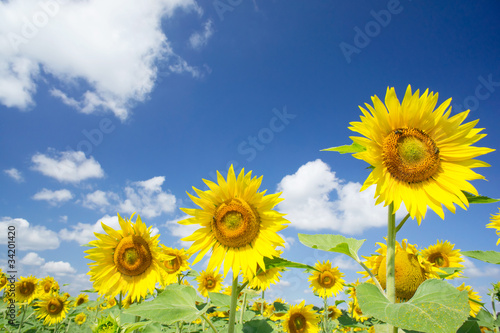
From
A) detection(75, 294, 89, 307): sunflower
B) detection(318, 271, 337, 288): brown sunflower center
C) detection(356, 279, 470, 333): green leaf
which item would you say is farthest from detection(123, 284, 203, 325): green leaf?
detection(75, 294, 89, 307): sunflower

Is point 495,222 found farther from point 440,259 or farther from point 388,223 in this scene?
point 388,223

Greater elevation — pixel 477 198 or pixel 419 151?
pixel 419 151

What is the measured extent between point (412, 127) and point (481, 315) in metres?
3.10

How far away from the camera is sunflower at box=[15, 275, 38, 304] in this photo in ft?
29.5

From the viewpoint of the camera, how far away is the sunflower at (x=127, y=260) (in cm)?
419

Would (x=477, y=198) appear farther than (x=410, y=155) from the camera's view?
No

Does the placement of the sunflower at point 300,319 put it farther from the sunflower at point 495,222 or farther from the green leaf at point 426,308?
the green leaf at point 426,308

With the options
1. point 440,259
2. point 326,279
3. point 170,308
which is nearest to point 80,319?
point 326,279

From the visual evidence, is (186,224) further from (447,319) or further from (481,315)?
(481,315)

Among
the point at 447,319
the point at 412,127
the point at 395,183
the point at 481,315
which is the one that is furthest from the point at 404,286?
the point at 481,315

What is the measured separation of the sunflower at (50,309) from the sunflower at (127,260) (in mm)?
6341

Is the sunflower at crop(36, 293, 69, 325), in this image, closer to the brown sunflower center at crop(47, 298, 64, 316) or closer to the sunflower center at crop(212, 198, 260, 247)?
the brown sunflower center at crop(47, 298, 64, 316)

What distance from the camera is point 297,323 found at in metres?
6.60

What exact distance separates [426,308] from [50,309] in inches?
415
